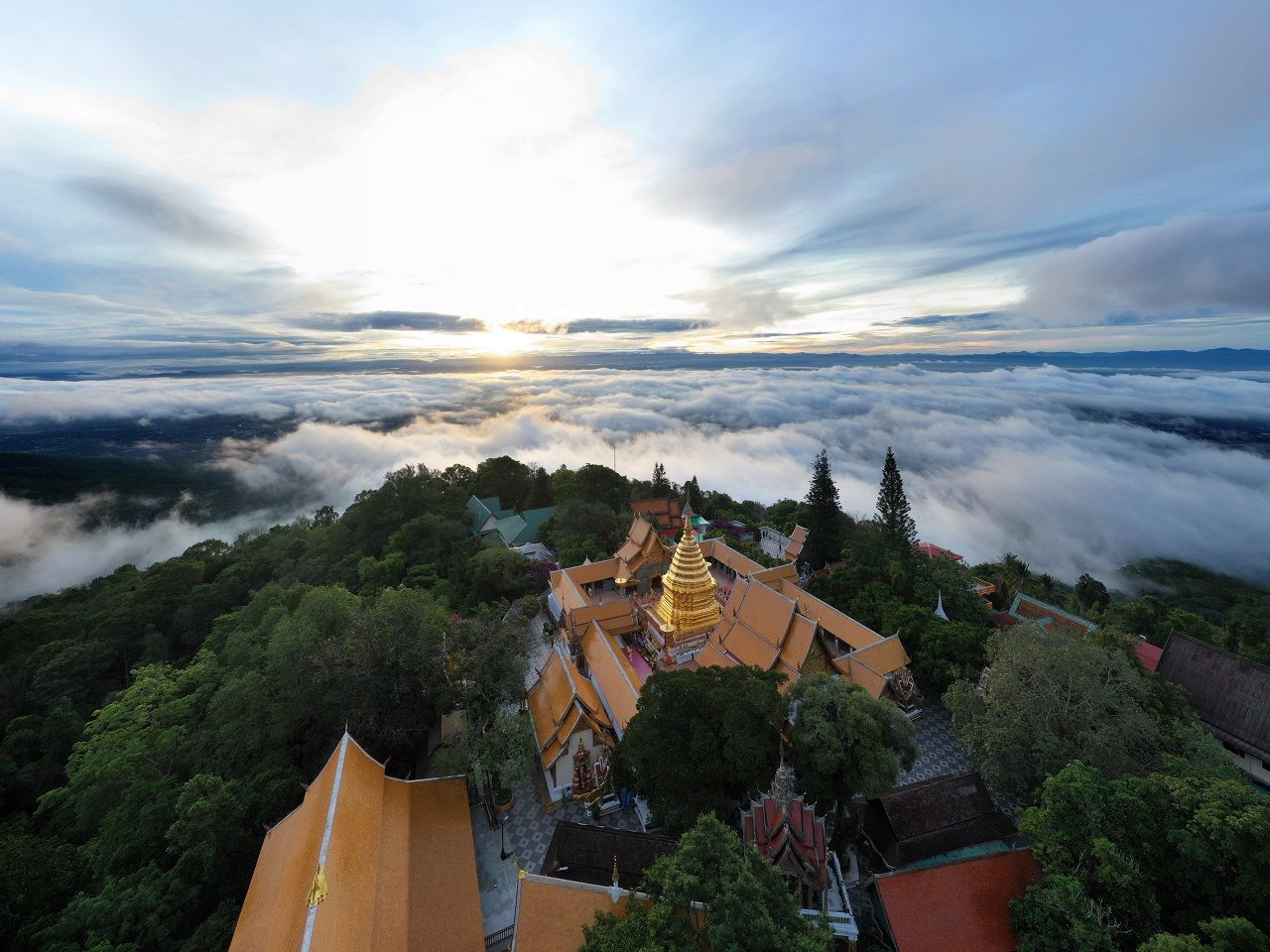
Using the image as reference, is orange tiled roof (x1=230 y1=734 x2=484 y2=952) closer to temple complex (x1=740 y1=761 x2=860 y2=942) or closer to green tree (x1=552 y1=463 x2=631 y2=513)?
temple complex (x1=740 y1=761 x2=860 y2=942)

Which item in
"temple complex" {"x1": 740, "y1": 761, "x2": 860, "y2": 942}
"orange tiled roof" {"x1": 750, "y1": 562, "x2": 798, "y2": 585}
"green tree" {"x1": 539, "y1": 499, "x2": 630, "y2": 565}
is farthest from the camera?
"green tree" {"x1": 539, "y1": 499, "x2": 630, "y2": 565}

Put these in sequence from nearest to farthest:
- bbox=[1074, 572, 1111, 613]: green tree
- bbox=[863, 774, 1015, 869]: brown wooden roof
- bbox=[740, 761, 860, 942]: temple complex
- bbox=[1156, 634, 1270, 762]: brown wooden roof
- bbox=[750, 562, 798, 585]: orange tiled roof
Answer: bbox=[740, 761, 860, 942]: temple complex → bbox=[863, 774, 1015, 869]: brown wooden roof → bbox=[1156, 634, 1270, 762]: brown wooden roof → bbox=[750, 562, 798, 585]: orange tiled roof → bbox=[1074, 572, 1111, 613]: green tree

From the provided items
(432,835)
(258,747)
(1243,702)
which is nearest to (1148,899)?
(1243,702)

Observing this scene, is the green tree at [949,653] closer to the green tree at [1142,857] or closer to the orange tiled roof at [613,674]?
the green tree at [1142,857]

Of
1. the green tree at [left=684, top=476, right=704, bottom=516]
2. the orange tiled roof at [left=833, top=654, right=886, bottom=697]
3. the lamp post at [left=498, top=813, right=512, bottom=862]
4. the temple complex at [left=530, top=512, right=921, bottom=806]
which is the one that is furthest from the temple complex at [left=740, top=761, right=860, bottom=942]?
the green tree at [left=684, top=476, right=704, bottom=516]

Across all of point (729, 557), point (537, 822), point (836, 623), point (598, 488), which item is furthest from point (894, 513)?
point (537, 822)

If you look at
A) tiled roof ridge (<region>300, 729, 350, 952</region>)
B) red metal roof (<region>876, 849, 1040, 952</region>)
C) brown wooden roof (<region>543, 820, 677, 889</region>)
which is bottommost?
brown wooden roof (<region>543, 820, 677, 889</region>)

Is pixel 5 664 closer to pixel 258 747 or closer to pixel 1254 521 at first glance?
pixel 258 747
